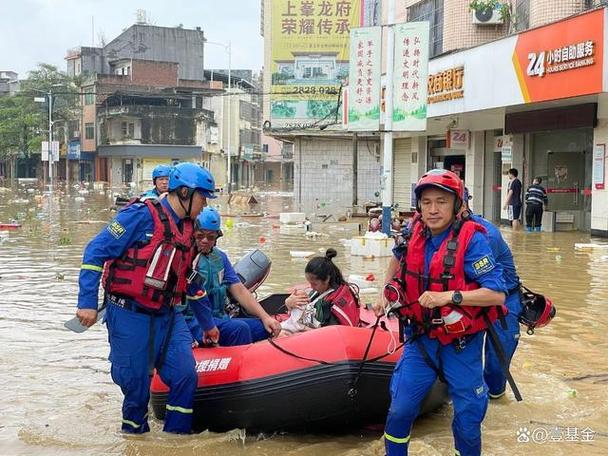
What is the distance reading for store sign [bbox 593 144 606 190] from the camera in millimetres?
16469

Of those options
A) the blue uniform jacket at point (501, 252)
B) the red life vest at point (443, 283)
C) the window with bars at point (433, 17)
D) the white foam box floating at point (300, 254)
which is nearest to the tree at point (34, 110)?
the window with bars at point (433, 17)

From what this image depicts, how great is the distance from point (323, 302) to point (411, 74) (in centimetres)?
932

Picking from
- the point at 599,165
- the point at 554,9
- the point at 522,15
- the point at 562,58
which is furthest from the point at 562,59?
the point at 522,15

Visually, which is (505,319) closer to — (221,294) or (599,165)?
(221,294)

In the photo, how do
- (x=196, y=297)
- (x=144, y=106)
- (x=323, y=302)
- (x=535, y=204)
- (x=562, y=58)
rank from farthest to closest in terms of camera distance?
(x=144, y=106) → (x=535, y=204) → (x=562, y=58) → (x=323, y=302) → (x=196, y=297)

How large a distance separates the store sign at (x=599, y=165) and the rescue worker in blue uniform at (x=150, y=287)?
13.8 metres

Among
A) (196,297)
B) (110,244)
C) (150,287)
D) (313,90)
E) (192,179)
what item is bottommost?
(196,297)

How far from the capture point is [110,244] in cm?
428

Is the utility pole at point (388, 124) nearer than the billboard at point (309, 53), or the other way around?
the utility pole at point (388, 124)

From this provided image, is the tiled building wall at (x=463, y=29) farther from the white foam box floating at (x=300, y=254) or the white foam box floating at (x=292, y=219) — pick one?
the white foam box floating at (x=300, y=254)

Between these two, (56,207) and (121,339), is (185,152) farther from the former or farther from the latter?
(121,339)

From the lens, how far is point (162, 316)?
14.8 ft

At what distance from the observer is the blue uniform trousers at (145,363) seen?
443 centimetres

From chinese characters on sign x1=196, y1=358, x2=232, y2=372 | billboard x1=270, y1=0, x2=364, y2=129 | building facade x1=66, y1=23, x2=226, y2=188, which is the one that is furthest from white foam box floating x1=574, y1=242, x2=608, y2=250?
building facade x1=66, y1=23, x2=226, y2=188
